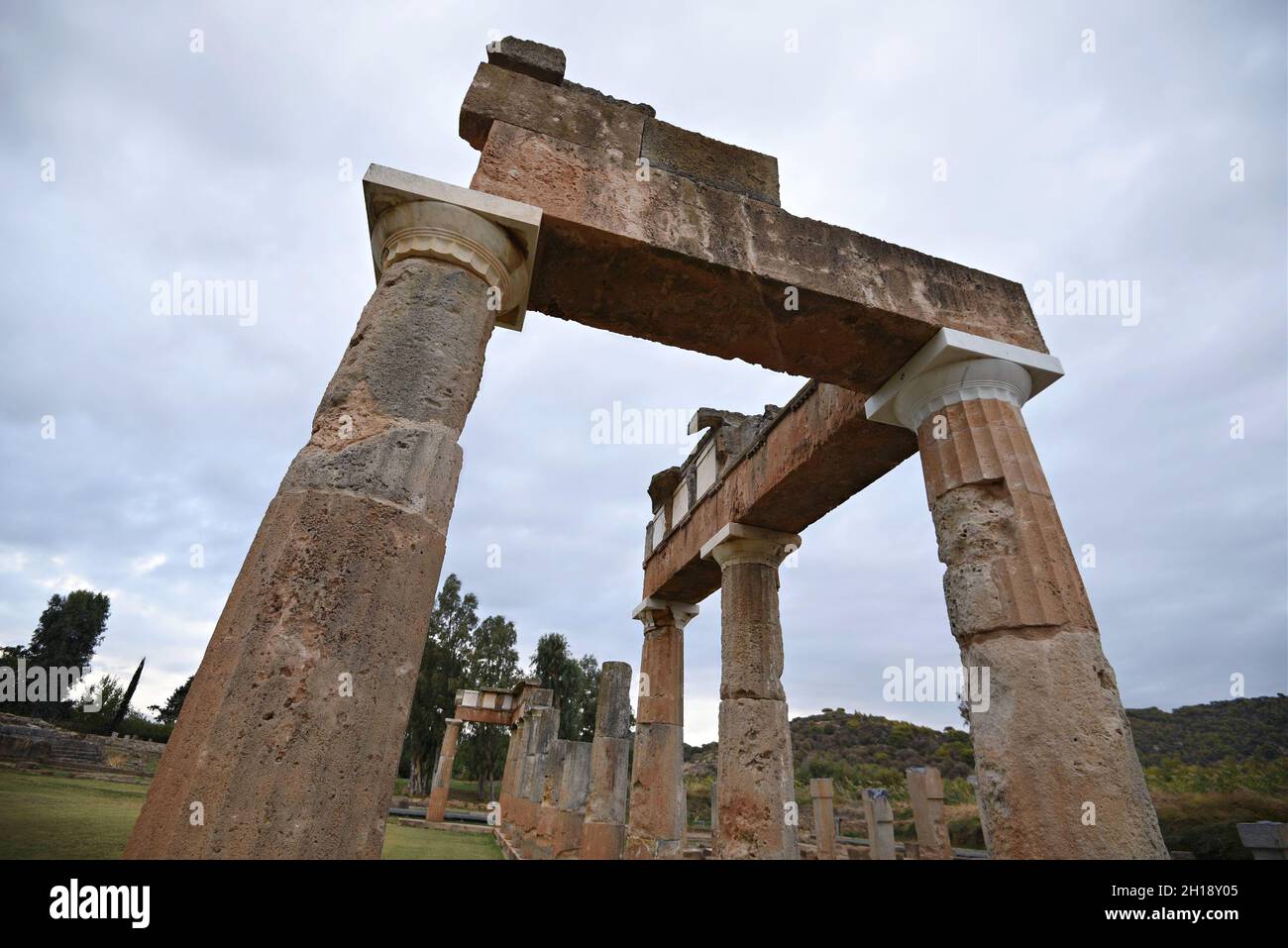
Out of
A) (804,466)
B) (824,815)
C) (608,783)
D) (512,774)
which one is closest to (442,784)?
(512,774)

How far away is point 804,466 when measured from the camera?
A: 6574mm

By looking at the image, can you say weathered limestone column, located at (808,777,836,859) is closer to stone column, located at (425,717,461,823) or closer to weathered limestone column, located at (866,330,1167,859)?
weathered limestone column, located at (866,330,1167,859)

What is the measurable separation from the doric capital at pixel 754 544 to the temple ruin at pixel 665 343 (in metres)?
0.58

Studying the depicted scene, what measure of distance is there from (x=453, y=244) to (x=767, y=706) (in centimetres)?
575

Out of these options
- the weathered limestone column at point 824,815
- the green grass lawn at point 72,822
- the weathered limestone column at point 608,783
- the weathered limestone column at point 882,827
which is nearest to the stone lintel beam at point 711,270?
the green grass lawn at point 72,822

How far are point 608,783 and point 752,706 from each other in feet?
15.7

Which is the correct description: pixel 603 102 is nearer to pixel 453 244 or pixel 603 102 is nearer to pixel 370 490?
pixel 453 244

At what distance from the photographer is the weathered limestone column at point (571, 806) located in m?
12.1

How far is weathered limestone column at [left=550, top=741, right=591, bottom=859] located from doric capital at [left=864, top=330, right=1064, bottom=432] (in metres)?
10.5

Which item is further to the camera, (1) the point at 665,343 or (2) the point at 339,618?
(1) the point at 665,343

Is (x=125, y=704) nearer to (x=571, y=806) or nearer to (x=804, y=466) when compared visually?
(x=571, y=806)

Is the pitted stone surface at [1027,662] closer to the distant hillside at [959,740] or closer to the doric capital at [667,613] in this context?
the doric capital at [667,613]

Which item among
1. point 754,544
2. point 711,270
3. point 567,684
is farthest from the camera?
point 567,684

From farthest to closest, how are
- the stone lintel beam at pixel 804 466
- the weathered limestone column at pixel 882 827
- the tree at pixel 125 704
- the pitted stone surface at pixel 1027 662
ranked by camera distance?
the tree at pixel 125 704 → the weathered limestone column at pixel 882 827 → the stone lintel beam at pixel 804 466 → the pitted stone surface at pixel 1027 662
